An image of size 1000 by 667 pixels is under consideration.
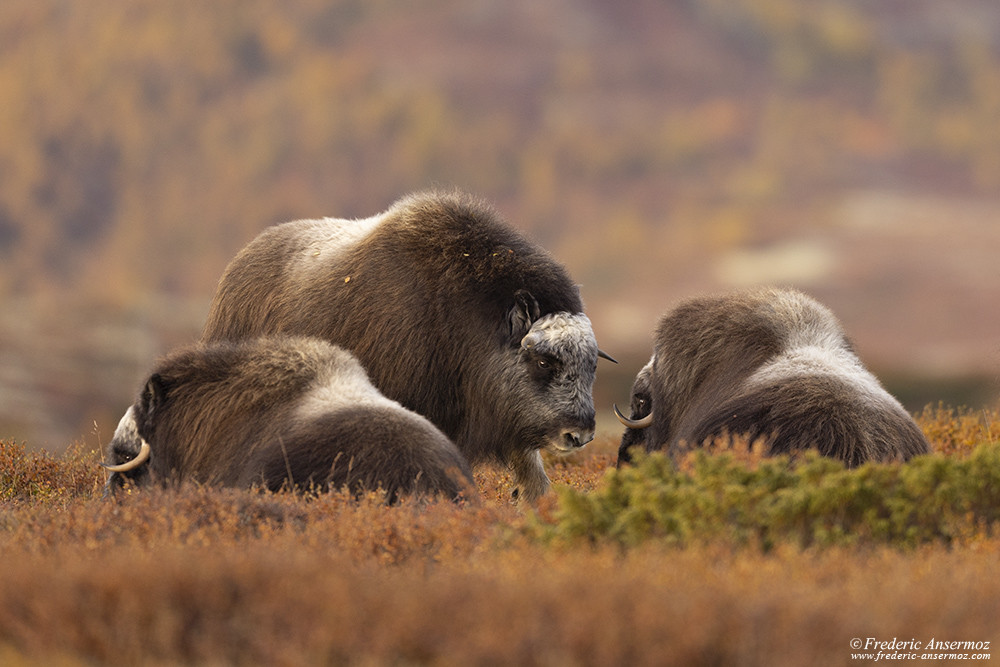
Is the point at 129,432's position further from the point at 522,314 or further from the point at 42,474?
the point at 522,314

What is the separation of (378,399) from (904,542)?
2.75m

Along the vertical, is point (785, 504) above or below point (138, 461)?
above

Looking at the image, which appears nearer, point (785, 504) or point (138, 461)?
point (785, 504)

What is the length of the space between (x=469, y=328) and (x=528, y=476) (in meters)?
1.05

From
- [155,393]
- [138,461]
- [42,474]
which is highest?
[155,393]

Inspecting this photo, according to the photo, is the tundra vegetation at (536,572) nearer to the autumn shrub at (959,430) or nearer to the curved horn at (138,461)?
the curved horn at (138,461)

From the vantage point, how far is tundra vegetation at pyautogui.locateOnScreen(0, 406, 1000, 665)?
3.06 meters

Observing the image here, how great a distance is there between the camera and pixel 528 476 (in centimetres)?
755

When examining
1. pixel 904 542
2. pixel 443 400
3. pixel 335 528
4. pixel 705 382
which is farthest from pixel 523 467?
pixel 904 542

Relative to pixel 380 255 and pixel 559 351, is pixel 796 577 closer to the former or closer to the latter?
pixel 559 351

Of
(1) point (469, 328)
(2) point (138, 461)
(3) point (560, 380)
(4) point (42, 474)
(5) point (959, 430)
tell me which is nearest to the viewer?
(2) point (138, 461)

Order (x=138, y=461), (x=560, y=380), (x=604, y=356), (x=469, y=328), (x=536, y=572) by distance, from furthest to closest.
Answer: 1. (x=604, y=356)
2. (x=469, y=328)
3. (x=560, y=380)
4. (x=138, y=461)
5. (x=536, y=572)

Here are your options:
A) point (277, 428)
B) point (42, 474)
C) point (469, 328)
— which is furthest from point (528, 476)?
point (42, 474)

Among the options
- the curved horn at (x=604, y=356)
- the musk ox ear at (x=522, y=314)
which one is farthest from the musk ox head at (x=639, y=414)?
the musk ox ear at (x=522, y=314)
